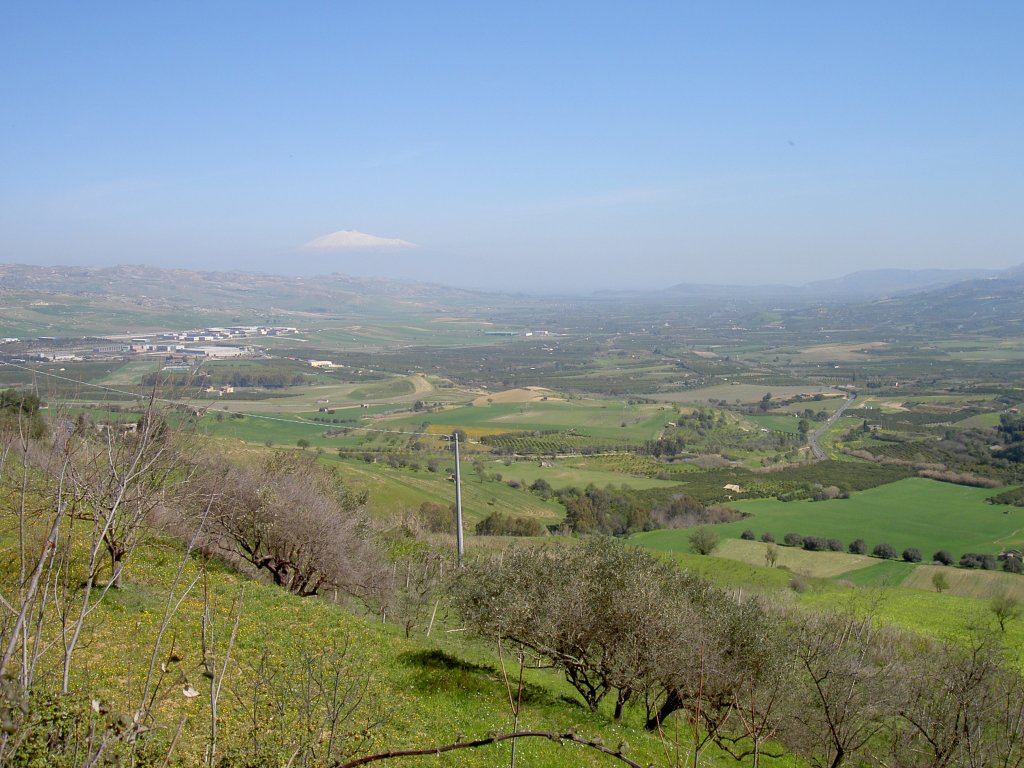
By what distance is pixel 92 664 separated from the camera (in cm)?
991

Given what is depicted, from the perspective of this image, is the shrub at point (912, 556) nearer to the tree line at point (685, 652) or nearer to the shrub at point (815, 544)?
the shrub at point (815, 544)

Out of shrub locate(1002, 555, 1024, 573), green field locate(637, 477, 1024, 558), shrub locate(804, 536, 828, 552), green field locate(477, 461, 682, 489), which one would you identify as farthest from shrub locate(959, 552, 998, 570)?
green field locate(477, 461, 682, 489)

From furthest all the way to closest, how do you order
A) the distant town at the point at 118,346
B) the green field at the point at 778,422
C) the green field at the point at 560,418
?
the green field at the point at 778,422
the green field at the point at 560,418
the distant town at the point at 118,346

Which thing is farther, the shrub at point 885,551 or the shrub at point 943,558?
the shrub at point 885,551

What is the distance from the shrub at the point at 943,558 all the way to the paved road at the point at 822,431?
28935 mm

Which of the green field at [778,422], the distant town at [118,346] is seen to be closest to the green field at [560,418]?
the green field at [778,422]

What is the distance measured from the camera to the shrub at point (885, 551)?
4138 cm

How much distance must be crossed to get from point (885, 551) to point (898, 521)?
8.49m

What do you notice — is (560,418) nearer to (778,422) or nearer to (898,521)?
(778,422)

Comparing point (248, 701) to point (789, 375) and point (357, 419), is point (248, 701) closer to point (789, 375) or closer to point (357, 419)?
point (357, 419)

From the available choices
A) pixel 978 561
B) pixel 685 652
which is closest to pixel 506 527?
pixel 978 561

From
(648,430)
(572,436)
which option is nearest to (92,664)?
(572,436)

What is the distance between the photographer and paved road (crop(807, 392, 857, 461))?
71.5 m

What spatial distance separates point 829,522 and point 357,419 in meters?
44.5
